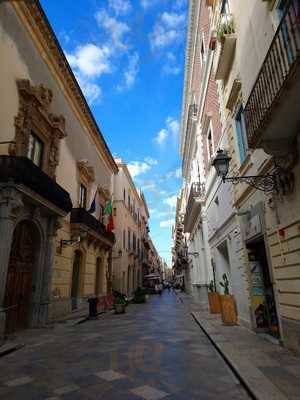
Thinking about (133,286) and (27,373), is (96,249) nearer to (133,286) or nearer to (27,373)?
(27,373)

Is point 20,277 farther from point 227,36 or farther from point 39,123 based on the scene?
point 227,36

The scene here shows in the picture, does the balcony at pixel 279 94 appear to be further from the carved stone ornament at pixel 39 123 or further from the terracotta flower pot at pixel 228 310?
the carved stone ornament at pixel 39 123

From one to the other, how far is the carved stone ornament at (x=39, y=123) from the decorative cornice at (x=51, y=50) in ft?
6.05

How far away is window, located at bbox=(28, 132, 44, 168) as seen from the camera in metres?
11.2

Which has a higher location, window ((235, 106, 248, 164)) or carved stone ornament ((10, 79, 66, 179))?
carved stone ornament ((10, 79, 66, 179))

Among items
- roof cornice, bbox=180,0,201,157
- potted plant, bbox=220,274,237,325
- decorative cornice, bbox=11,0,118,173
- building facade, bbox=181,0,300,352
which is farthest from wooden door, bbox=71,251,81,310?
roof cornice, bbox=180,0,201,157

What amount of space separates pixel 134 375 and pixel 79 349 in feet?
8.53

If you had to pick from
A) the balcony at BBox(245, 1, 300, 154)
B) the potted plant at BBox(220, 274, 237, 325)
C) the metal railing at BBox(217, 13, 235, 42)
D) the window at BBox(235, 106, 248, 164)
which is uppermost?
the metal railing at BBox(217, 13, 235, 42)

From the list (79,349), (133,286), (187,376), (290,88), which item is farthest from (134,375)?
(133,286)

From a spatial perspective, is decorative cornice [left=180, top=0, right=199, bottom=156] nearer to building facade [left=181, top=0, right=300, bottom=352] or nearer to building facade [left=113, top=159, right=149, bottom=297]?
building facade [left=181, top=0, right=300, bottom=352]

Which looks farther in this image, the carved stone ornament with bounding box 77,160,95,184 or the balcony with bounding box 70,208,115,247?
the carved stone ornament with bounding box 77,160,95,184

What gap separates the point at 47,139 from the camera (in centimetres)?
1230

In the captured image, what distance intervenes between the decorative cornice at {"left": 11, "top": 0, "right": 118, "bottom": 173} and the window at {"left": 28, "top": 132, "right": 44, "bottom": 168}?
3651mm

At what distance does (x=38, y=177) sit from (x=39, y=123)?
10.3 feet
